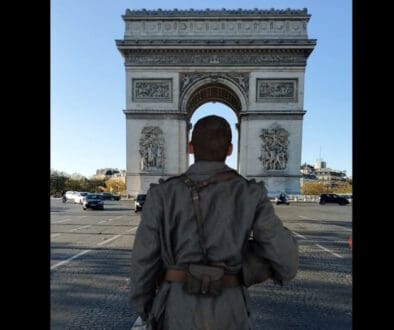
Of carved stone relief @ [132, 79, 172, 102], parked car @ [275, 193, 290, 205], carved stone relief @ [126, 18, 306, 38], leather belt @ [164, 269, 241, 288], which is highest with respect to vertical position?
carved stone relief @ [126, 18, 306, 38]

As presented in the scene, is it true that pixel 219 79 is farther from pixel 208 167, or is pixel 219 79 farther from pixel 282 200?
pixel 208 167

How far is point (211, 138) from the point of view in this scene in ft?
5.20

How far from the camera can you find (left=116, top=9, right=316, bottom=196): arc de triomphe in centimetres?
2781

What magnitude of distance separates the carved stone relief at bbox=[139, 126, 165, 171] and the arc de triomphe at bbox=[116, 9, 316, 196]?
2.7 inches

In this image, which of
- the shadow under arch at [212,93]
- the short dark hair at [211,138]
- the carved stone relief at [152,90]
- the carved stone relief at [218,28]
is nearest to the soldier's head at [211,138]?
the short dark hair at [211,138]

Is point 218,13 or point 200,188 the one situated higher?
point 218,13

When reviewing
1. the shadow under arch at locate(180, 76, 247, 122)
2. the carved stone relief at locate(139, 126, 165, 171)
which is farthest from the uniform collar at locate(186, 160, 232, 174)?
the shadow under arch at locate(180, 76, 247, 122)

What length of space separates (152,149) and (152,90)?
13.8ft

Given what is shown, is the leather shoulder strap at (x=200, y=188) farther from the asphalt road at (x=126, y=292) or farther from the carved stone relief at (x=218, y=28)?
the carved stone relief at (x=218, y=28)

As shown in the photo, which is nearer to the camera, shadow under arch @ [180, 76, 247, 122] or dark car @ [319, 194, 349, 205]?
shadow under arch @ [180, 76, 247, 122]

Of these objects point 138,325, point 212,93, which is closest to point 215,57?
point 212,93

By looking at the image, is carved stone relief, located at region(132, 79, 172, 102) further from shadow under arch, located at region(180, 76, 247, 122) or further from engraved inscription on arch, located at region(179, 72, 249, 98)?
shadow under arch, located at region(180, 76, 247, 122)
